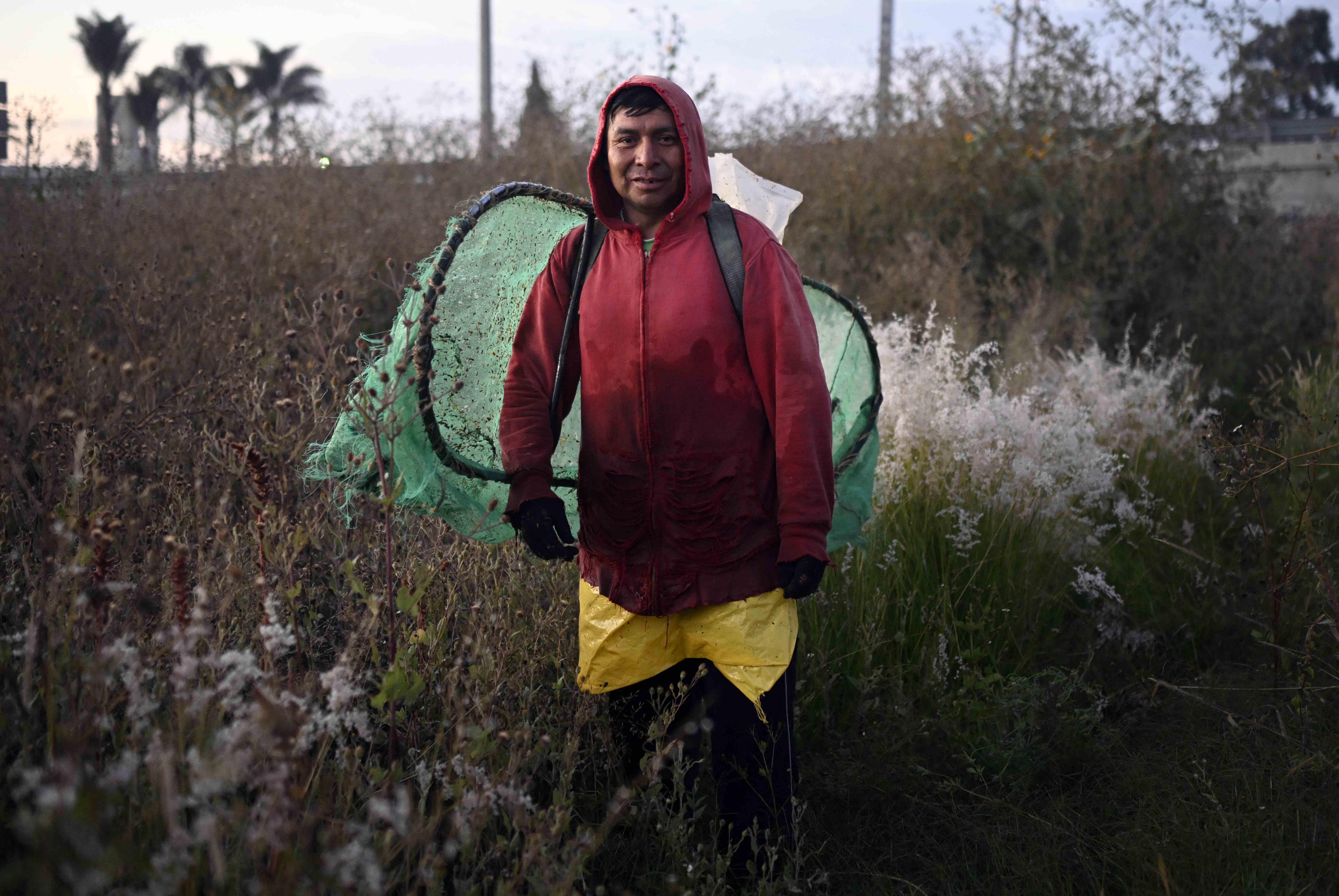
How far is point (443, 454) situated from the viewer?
2.54m

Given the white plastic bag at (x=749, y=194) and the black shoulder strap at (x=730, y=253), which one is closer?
the black shoulder strap at (x=730, y=253)

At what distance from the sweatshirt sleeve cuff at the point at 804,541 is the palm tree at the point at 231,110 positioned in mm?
6841

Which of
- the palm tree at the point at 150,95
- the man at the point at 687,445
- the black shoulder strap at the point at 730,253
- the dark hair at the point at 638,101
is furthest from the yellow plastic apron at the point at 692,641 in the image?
the palm tree at the point at 150,95

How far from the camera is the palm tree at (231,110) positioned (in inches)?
299

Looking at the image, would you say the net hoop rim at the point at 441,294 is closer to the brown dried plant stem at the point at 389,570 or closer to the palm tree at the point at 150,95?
the brown dried plant stem at the point at 389,570

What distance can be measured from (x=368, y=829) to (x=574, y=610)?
5.51ft

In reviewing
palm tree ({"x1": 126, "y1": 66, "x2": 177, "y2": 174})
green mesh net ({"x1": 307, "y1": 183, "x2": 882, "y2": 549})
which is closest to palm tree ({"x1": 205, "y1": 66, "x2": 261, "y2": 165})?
green mesh net ({"x1": 307, "y1": 183, "x2": 882, "y2": 549})

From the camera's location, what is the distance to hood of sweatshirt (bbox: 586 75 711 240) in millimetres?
2266

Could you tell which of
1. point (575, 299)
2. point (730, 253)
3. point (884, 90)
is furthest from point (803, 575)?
point (884, 90)

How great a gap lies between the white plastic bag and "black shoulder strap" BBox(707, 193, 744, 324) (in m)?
0.63

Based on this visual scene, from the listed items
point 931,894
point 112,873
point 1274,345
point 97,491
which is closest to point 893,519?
point 931,894

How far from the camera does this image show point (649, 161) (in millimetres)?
2275

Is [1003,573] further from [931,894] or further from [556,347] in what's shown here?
[556,347]

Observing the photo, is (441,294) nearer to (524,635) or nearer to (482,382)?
(482,382)
